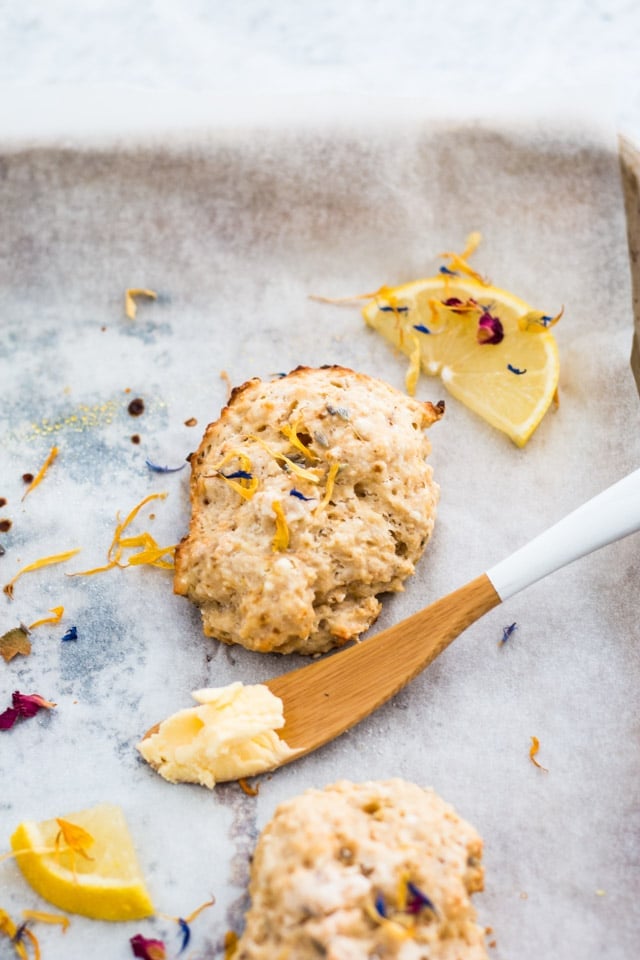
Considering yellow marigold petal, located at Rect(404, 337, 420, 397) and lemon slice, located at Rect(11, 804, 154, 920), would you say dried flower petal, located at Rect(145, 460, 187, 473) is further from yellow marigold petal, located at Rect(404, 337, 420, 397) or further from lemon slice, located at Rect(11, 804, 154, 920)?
lemon slice, located at Rect(11, 804, 154, 920)

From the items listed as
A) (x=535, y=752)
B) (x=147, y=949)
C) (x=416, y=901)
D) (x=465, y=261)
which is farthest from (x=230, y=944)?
(x=465, y=261)

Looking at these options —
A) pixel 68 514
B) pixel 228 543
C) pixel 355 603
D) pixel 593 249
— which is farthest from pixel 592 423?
pixel 68 514

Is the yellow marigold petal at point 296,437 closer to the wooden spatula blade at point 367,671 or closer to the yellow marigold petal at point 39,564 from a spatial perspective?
the wooden spatula blade at point 367,671

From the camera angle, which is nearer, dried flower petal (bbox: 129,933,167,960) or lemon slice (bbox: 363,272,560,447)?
dried flower petal (bbox: 129,933,167,960)

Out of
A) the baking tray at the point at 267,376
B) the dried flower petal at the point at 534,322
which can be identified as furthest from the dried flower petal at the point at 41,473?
the dried flower petal at the point at 534,322

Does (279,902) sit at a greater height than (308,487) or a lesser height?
lesser

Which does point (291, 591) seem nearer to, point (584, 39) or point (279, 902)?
point (279, 902)

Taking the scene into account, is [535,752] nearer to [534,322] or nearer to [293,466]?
[293,466]

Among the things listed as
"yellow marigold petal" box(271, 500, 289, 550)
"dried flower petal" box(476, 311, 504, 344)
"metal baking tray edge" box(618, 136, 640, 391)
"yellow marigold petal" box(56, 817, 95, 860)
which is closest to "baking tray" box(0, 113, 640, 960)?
"metal baking tray edge" box(618, 136, 640, 391)
